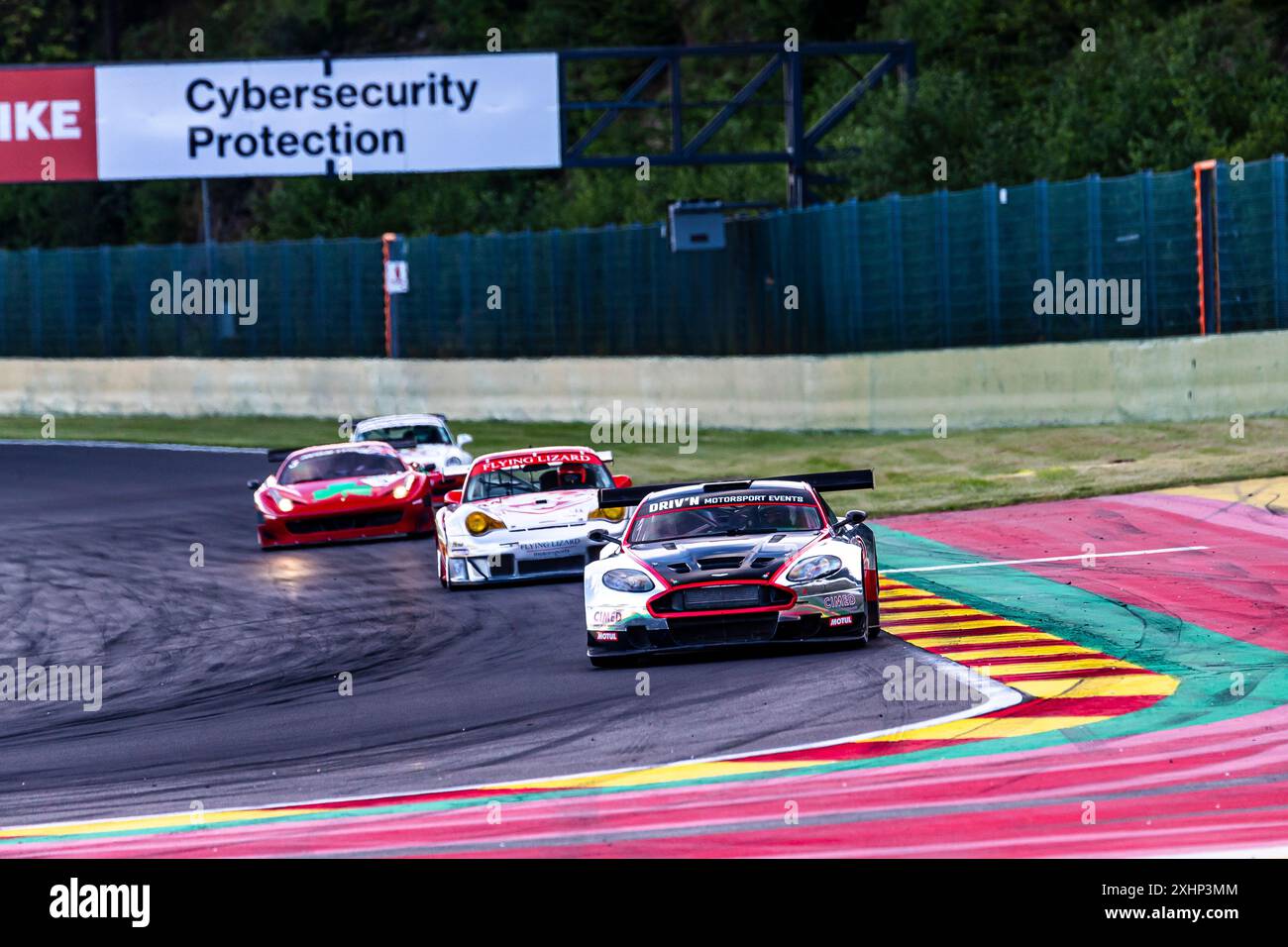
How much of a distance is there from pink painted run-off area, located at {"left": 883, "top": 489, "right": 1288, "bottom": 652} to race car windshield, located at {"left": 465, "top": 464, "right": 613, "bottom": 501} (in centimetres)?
335

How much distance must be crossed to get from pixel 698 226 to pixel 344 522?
48.1 feet

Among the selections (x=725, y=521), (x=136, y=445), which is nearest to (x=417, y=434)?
(x=136, y=445)

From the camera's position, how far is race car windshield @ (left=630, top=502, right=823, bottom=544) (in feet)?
47.4

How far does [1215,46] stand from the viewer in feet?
136

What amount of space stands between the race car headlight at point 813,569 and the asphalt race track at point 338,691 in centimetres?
53

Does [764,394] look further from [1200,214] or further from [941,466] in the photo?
[1200,214]

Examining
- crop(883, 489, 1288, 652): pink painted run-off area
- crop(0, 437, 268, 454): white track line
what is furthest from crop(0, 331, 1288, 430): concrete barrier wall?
crop(883, 489, 1288, 652): pink painted run-off area

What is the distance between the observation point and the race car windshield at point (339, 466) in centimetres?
2347

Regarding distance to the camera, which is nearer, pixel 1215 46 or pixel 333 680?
pixel 333 680

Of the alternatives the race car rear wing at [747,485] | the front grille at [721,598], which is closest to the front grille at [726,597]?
the front grille at [721,598]

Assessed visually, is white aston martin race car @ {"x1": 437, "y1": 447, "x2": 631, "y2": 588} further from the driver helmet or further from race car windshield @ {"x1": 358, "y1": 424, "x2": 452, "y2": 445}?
race car windshield @ {"x1": 358, "y1": 424, "x2": 452, "y2": 445}

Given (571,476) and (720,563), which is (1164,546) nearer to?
(571,476)
